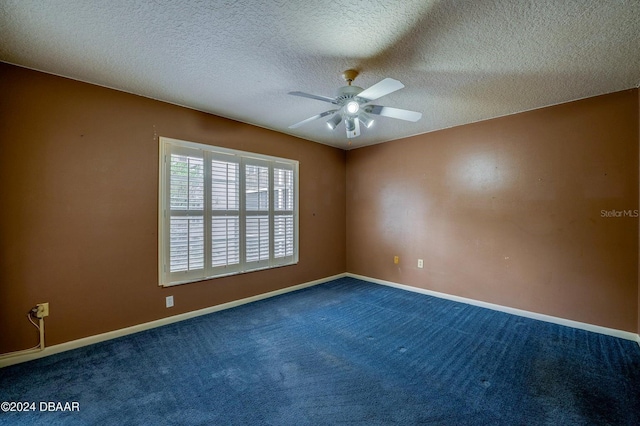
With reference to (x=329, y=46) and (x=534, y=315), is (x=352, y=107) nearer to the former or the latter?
(x=329, y=46)

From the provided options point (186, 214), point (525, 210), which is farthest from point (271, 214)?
point (525, 210)

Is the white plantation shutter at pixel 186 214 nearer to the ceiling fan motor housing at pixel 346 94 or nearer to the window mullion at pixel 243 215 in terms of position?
the window mullion at pixel 243 215

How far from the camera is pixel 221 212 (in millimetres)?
3420

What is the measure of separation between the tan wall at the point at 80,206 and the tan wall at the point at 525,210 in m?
3.01

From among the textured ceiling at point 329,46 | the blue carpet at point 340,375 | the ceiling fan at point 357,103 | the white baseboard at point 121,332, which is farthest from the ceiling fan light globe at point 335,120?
the white baseboard at point 121,332

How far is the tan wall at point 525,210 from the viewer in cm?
276

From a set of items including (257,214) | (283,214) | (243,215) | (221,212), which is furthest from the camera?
(283,214)

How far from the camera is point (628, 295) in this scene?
8.86 feet

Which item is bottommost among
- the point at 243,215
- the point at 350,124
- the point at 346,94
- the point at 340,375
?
the point at 340,375

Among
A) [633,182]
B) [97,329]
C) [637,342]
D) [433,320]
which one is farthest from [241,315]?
[633,182]

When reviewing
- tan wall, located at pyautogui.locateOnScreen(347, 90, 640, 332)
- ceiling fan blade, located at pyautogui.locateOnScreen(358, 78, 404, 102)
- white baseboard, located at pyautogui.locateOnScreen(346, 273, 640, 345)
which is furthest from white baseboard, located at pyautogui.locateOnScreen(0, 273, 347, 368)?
ceiling fan blade, located at pyautogui.locateOnScreen(358, 78, 404, 102)

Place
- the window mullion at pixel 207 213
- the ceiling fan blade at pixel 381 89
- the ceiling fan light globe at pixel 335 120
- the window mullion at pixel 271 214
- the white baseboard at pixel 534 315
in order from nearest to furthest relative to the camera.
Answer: the ceiling fan blade at pixel 381 89 → the ceiling fan light globe at pixel 335 120 → the white baseboard at pixel 534 315 → the window mullion at pixel 207 213 → the window mullion at pixel 271 214

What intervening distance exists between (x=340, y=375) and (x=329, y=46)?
2507 millimetres

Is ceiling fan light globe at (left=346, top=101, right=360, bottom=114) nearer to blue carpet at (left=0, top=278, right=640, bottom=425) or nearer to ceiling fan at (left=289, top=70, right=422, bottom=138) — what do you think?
ceiling fan at (left=289, top=70, right=422, bottom=138)
